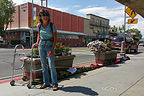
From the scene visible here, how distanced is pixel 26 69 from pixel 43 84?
0.97 metres

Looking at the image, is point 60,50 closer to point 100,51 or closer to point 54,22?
point 100,51

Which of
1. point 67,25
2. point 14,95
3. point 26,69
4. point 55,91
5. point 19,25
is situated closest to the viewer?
point 14,95

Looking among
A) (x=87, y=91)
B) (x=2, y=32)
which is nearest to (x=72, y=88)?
(x=87, y=91)

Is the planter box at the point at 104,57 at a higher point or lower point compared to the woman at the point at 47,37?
lower

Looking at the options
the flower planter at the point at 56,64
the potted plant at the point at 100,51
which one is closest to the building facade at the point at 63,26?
the potted plant at the point at 100,51

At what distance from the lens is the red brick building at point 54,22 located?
3103 cm

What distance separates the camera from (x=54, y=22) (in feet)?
122

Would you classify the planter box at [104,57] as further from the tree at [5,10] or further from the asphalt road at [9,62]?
the tree at [5,10]

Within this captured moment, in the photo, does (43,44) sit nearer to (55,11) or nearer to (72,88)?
(72,88)

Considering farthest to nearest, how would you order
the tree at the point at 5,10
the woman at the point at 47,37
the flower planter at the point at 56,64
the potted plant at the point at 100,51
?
the tree at the point at 5,10
the potted plant at the point at 100,51
the flower planter at the point at 56,64
the woman at the point at 47,37

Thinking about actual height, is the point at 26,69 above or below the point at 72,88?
above

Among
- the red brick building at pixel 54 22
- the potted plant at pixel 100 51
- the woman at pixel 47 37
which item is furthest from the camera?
the red brick building at pixel 54 22

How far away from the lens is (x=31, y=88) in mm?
3604

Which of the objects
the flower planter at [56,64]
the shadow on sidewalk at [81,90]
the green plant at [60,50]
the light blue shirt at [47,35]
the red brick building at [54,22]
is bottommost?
the shadow on sidewalk at [81,90]
